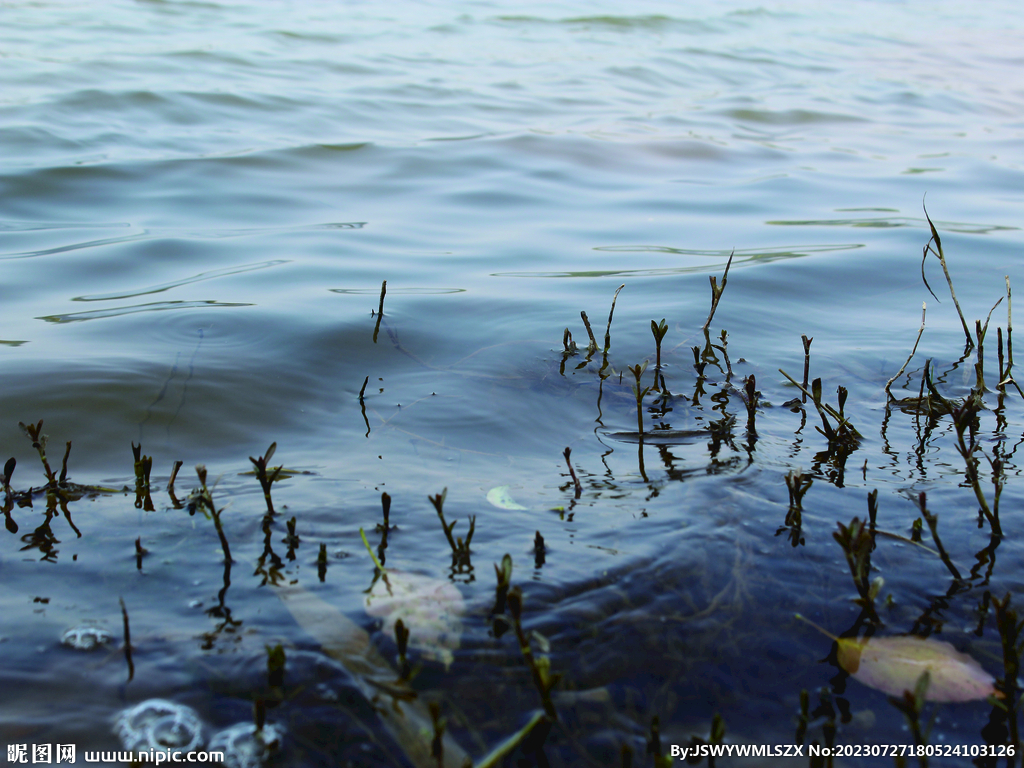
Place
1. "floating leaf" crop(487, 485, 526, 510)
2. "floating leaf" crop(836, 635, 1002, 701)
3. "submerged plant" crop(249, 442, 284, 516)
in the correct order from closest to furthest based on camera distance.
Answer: "floating leaf" crop(836, 635, 1002, 701) → "submerged plant" crop(249, 442, 284, 516) → "floating leaf" crop(487, 485, 526, 510)

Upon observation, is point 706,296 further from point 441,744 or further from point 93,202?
point 93,202

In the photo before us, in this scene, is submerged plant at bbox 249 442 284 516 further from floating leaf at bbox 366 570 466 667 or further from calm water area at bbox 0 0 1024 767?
floating leaf at bbox 366 570 466 667

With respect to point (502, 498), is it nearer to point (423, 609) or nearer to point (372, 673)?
point (423, 609)

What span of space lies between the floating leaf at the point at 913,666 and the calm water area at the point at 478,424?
3cm

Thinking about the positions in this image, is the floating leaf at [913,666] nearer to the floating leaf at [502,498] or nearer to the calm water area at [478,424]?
the calm water area at [478,424]

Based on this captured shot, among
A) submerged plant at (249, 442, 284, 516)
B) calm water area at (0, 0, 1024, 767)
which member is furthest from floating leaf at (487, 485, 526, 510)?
submerged plant at (249, 442, 284, 516)

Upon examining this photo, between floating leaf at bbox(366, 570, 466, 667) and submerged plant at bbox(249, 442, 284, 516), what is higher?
submerged plant at bbox(249, 442, 284, 516)

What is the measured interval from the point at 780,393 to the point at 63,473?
254 cm

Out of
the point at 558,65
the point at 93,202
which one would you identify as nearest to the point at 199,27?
the point at 558,65

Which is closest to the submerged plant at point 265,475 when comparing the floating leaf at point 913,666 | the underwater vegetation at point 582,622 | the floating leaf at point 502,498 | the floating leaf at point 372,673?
A: the underwater vegetation at point 582,622

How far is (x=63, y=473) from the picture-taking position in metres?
2.40

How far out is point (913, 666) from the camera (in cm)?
175

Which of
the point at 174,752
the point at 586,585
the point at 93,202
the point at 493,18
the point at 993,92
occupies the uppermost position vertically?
the point at 493,18

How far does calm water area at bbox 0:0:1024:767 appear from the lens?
1725 millimetres
